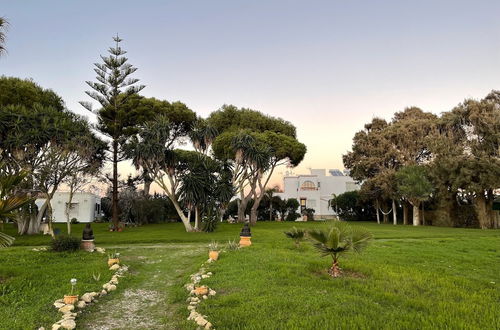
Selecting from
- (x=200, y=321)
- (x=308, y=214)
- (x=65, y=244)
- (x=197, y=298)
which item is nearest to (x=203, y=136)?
(x=65, y=244)

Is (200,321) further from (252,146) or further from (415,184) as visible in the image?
(415,184)

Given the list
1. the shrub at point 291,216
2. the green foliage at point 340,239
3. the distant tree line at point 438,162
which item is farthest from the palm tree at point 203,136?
the shrub at point 291,216

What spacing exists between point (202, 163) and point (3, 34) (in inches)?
538

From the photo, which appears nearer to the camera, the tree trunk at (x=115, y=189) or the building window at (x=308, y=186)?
the tree trunk at (x=115, y=189)

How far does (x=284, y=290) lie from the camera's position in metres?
6.45

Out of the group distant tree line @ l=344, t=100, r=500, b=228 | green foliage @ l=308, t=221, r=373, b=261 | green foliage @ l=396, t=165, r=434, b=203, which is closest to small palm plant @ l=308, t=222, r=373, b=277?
green foliage @ l=308, t=221, r=373, b=261

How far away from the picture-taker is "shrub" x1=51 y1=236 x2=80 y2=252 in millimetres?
12344

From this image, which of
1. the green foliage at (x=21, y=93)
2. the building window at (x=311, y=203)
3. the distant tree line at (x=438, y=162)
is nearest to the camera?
the green foliage at (x=21, y=93)

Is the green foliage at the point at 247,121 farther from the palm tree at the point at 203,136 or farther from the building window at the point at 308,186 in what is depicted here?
the building window at the point at 308,186

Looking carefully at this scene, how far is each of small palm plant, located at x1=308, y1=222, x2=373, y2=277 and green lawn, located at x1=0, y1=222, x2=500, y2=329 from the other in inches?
22.3

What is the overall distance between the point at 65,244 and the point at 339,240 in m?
9.74

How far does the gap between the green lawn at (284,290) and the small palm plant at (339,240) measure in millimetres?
566

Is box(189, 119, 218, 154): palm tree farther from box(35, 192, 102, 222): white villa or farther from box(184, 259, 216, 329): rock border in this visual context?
box(35, 192, 102, 222): white villa

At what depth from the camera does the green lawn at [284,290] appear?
4.95m
